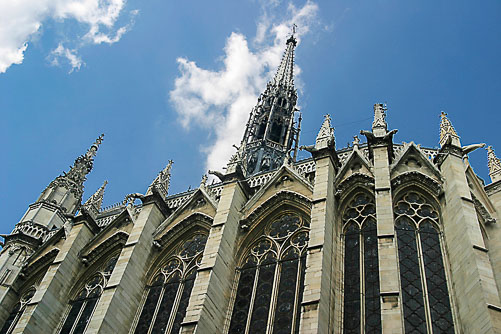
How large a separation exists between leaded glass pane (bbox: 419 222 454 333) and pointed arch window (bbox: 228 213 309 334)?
A: 11.0ft

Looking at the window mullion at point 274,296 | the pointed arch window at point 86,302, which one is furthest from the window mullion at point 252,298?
the pointed arch window at point 86,302

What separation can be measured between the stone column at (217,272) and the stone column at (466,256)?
20.4ft

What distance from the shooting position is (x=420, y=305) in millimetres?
12578

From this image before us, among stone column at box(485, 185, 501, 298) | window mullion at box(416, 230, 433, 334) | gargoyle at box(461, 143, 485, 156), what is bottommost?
window mullion at box(416, 230, 433, 334)

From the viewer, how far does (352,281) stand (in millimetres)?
13867

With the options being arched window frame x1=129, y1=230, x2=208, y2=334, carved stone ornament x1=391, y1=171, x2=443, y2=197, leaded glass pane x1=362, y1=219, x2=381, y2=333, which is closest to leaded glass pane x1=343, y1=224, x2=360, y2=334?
leaded glass pane x1=362, y1=219, x2=381, y2=333

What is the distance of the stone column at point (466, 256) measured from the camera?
11156 mm

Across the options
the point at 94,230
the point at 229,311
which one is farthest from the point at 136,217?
the point at 229,311

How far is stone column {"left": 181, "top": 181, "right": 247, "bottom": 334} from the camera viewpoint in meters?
13.8

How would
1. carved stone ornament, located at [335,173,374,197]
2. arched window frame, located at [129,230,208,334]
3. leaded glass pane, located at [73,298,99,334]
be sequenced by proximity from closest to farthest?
arched window frame, located at [129,230,208,334], carved stone ornament, located at [335,173,374,197], leaded glass pane, located at [73,298,99,334]

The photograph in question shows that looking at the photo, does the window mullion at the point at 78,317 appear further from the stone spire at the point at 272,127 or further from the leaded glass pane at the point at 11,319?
the stone spire at the point at 272,127

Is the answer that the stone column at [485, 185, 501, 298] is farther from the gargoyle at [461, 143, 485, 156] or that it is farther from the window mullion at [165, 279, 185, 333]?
the window mullion at [165, 279, 185, 333]

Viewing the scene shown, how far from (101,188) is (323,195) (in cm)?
1160

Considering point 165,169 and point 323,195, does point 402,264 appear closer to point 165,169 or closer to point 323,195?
point 323,195
